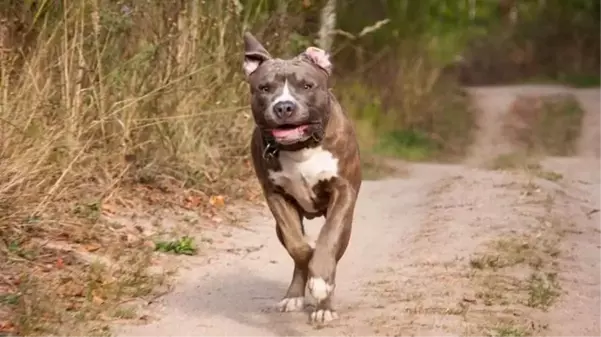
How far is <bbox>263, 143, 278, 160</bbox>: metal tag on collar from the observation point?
651 cm

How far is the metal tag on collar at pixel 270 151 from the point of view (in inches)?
256

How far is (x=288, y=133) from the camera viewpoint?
20.4 ft

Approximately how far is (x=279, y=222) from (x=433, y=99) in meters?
15.4

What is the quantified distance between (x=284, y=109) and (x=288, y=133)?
139 mm

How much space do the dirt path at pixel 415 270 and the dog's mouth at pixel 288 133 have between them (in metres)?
0.98

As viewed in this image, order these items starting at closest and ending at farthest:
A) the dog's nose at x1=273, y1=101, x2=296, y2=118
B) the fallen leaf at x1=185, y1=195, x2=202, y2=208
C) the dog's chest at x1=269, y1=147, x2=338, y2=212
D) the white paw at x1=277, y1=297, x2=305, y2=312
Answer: the dog's nose at x1=273, y1=101, x2=296, y2=118 < the dog's chest at x1=269, y1=147, x2=338, y2=212 < the white paw at x1=277, y1=297, x2=305, y2=312 < the fallen leaf at x1=185, y1=195, x2=202, y2=208

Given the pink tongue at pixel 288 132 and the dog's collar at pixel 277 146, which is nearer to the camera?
the pink tongue at pixel 288 132

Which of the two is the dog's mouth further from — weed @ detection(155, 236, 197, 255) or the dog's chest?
weed @ detection(155, 236, 197, 255)

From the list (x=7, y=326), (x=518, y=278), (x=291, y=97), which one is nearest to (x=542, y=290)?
(x=518, y=278)

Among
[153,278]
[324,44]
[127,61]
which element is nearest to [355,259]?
[153,278]

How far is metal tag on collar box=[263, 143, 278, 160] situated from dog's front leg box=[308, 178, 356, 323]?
0.35 metres

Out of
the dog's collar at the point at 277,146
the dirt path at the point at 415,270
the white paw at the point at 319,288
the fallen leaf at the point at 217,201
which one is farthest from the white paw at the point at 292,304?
the fallen leaf at the point at 217,201

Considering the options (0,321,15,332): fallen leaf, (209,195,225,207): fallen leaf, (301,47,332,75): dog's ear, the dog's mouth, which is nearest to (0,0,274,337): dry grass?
(0,321,15,332): fallen leaf

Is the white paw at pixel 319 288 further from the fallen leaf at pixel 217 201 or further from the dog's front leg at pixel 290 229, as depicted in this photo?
the fallen leaf at pixel 217 201
